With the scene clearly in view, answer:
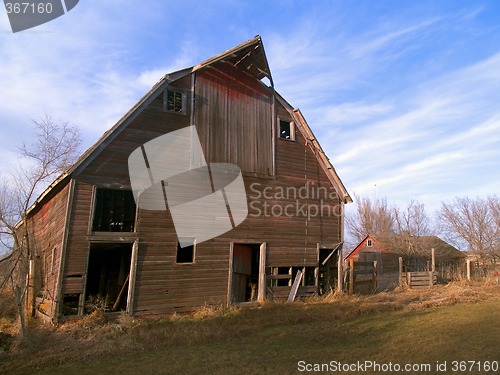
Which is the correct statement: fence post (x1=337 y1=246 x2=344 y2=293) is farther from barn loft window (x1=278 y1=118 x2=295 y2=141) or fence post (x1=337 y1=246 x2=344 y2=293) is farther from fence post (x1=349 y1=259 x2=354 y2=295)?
barn loft window (x1=278 y1=118 x2=295 y2=141)

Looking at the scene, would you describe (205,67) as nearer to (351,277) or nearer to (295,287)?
(295,287)

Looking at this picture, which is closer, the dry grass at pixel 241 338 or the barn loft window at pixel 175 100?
the dry grass at pixel 241 338

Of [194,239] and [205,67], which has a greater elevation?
[205,67]

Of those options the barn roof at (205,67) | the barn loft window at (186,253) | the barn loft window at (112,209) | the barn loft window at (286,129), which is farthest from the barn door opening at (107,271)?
the barn loft window at (286,129)

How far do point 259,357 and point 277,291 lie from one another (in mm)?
7219

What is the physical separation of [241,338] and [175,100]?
8.47m

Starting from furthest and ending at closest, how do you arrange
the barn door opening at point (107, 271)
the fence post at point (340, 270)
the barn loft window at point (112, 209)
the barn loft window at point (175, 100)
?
the fence post at point (340, 270) → the barn door opening at point (107, 271) → the barn loft window at point (175, 100) → the barn loft window at point (112, 209)

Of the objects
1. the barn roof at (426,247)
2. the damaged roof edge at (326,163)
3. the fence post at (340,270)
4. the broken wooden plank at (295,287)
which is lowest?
the broken wooden plank at (295,287)

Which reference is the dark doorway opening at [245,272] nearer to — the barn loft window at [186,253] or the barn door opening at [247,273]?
the barn door opening at [247,273]

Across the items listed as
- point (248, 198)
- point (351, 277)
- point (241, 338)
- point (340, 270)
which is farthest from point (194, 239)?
point (351, 277)

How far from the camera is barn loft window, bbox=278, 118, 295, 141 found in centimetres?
1677

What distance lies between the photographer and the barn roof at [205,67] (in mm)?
12055

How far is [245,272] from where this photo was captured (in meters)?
15.6

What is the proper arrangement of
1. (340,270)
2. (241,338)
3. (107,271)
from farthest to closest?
(340,270) < (107,271) < (241,338)
